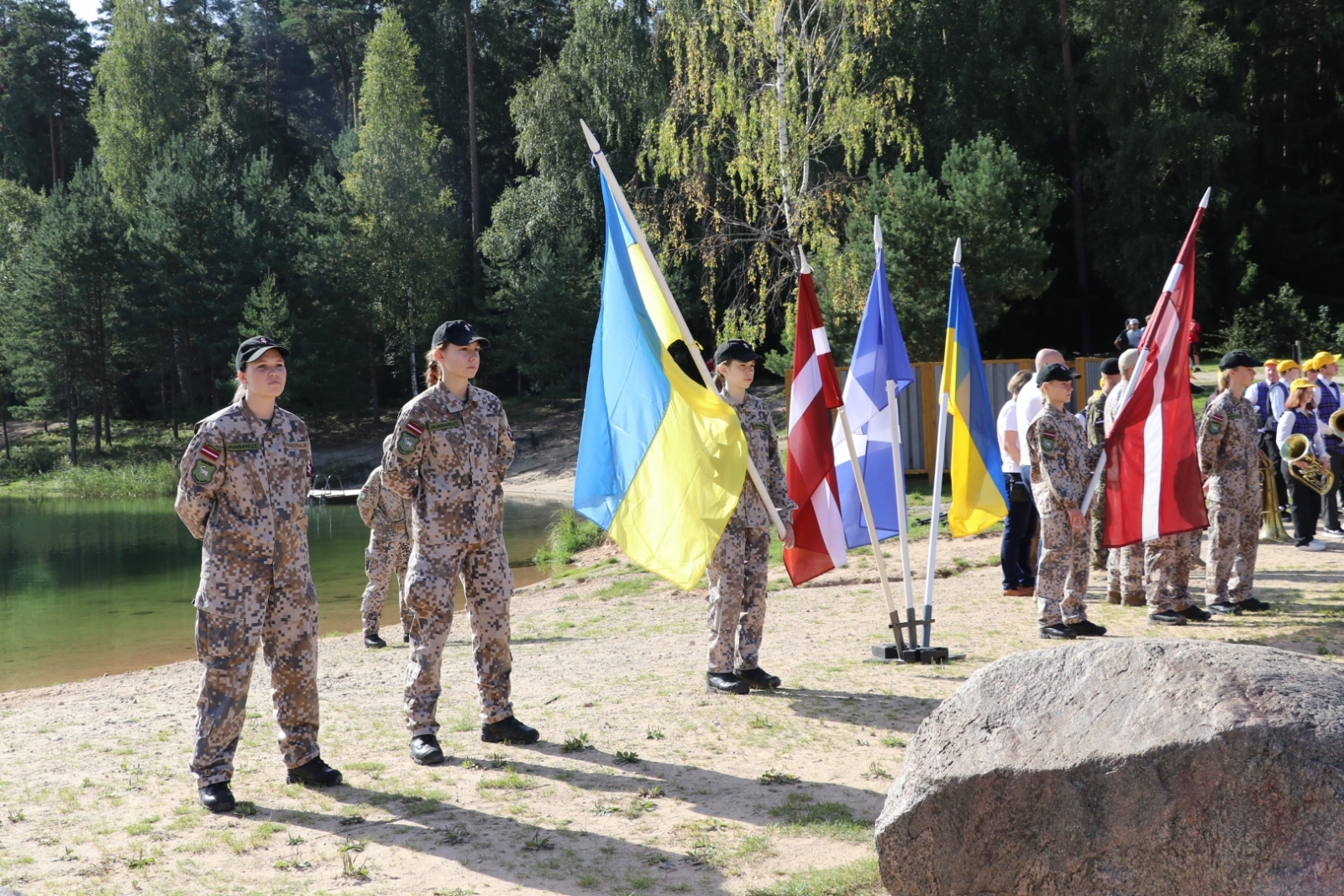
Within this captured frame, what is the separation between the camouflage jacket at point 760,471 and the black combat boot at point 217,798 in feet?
10.6

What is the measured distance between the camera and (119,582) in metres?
18.4

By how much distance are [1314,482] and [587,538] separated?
10.4 m

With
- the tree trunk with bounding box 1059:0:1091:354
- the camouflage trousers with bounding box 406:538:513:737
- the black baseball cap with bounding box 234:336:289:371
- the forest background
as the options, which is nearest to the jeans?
the camouflage trousers with bounding box 406:538:513:737

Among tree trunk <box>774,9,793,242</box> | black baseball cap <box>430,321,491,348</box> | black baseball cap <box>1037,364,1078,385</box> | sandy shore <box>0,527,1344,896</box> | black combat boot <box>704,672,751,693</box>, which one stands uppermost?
tree trunk <box>774,9,793,242</box>

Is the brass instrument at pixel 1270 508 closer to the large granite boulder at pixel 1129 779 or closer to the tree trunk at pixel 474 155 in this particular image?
the large granite boulder at pixel 1129 779

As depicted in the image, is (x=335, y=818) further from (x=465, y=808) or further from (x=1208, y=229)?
(x=1208, y=229)

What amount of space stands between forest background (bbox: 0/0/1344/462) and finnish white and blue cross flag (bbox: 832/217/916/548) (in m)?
13.5

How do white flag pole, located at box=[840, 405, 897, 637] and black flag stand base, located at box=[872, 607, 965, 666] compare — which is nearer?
white flag pole, located at box=[840, 405, 897, 637]

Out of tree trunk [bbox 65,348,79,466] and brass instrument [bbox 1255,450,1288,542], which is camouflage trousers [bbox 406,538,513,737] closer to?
brass instrument [bbox 1255,450,1288,542]

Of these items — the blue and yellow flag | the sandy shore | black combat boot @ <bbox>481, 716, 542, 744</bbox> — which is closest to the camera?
the sandy shore

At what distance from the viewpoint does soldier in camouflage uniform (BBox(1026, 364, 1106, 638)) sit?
27.7ft

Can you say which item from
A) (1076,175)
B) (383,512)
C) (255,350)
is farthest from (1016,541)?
(1076,175)

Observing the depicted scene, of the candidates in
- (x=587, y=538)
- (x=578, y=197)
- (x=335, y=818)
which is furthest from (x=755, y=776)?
(x=578, y=197)

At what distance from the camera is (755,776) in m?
5.64
